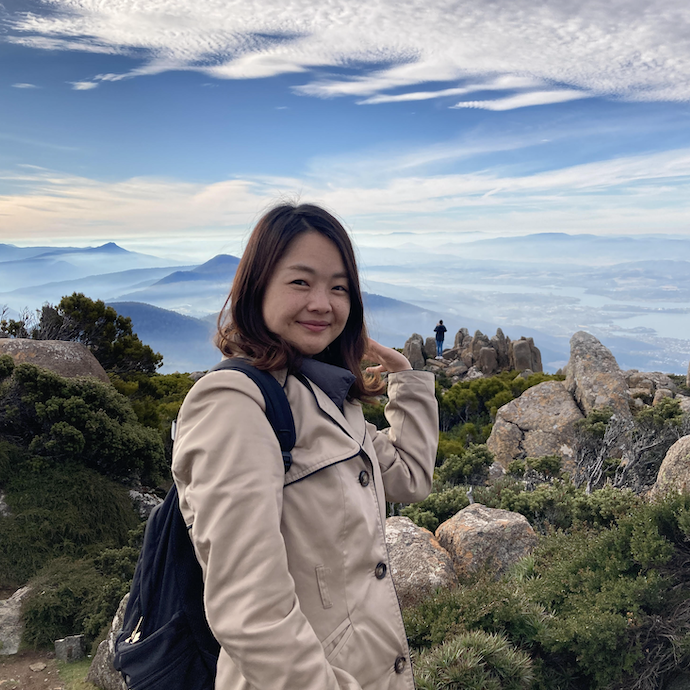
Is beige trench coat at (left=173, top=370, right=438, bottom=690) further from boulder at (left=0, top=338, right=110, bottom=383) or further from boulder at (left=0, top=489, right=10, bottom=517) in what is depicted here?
boulder at (left=0, top=338, right=110, bottom=383)

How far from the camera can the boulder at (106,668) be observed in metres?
4.66

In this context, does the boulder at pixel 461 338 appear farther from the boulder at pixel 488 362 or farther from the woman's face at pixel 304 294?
the woman's face at pixel 304 294

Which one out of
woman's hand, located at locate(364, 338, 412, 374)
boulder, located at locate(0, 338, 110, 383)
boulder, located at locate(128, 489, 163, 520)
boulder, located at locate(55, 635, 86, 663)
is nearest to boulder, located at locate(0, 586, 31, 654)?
boulder, located at locate(55, 635, 86, 663)

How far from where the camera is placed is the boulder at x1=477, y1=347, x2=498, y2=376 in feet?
76.2

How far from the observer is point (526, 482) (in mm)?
7457

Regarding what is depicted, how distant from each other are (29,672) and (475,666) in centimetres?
416

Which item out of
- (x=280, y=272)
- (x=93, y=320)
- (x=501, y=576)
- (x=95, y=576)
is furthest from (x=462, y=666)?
(x=93, y=320)

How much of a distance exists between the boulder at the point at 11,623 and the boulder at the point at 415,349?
18719mm

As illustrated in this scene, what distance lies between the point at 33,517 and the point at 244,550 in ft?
21.4

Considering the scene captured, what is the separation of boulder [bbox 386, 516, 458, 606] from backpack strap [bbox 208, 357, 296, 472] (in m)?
3.11

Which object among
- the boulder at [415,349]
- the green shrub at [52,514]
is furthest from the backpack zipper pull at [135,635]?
the boulder at [415,349]

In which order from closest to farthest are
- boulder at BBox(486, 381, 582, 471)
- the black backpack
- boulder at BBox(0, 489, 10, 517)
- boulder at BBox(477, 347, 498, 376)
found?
the black backpack
boulder at BBox(0, 489, 10, 517)
boulder at BBox(486, 381, 582, 471)
boulder at BBox(477, 347, 498, 376)

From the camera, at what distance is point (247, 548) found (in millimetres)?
1293

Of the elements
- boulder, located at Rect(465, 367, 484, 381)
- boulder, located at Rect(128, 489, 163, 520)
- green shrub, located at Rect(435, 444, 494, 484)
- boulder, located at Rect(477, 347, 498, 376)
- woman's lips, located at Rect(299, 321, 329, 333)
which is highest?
woman's lips, located at Rect(299, 321, 329, 333)
